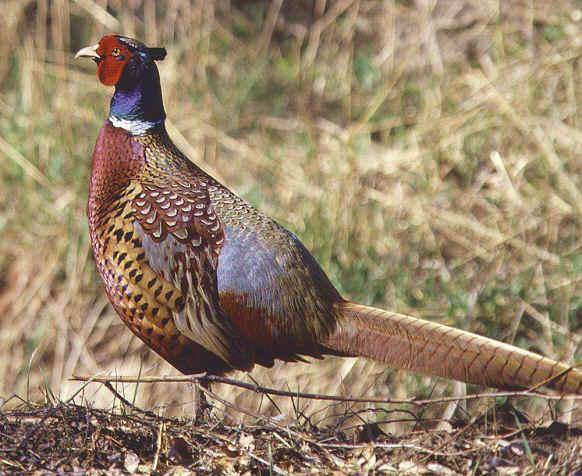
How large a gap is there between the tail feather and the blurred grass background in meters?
1.21

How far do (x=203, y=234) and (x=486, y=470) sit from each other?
1.19 meters

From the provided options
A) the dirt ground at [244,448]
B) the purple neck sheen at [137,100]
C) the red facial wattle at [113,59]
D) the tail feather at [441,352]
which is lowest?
the dirt ground at [244,448]

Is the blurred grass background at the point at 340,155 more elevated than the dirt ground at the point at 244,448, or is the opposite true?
the blurred grass background at the point at 340,155

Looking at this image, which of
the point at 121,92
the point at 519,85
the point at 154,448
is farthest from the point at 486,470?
the point at 519,85

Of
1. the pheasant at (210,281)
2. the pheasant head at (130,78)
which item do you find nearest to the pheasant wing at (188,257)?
the pheasant at (210,281)

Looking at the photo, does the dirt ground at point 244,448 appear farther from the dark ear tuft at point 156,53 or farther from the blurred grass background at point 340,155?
the blurred grass background at point 340,155

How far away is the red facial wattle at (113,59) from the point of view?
10.8 ft

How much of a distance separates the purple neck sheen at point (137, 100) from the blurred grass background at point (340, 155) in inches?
57.9

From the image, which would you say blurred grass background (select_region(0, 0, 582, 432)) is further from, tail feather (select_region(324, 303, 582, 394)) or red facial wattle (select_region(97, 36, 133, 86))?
red facial wattle (select_region(97, 36, 133, 86))

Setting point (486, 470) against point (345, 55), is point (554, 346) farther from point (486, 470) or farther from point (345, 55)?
point (345, 55)

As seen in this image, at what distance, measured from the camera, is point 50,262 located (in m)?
5.40

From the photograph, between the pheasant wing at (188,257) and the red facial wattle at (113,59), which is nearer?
the pheasant wing at (188,257)

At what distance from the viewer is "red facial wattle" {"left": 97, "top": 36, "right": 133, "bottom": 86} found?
3287 mm

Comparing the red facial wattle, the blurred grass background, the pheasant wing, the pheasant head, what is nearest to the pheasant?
the pheasant wing
